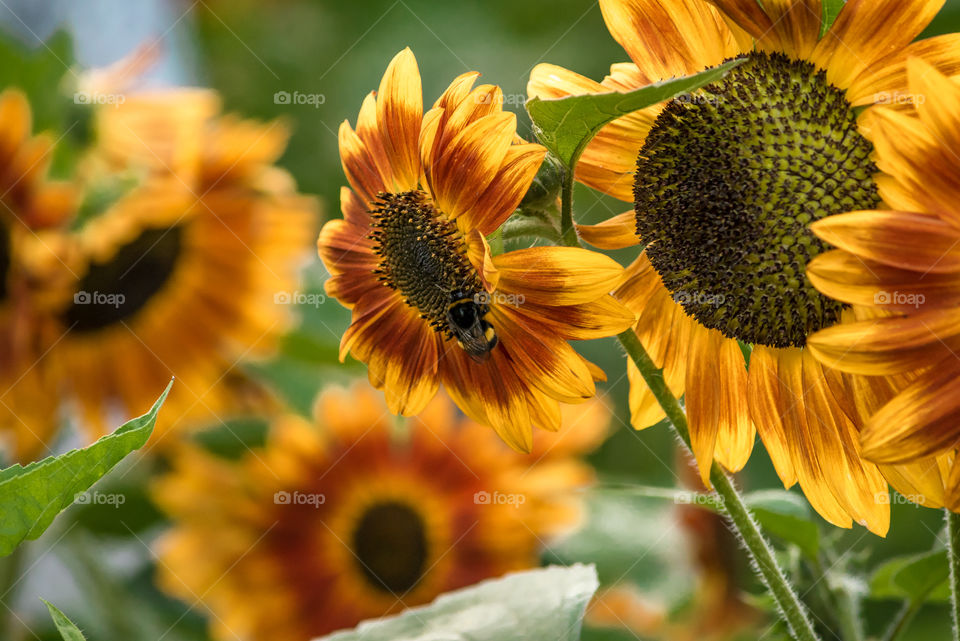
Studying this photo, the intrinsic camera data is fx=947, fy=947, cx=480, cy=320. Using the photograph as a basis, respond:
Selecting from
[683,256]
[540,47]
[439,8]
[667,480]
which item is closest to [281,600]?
[667,480]

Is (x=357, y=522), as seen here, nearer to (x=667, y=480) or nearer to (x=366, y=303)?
(x=667, y=480)

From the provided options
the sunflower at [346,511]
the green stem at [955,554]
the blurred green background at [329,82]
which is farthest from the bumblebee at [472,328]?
the sunflower at [346,511]

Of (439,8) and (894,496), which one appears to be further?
(439,8)
